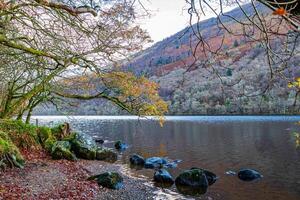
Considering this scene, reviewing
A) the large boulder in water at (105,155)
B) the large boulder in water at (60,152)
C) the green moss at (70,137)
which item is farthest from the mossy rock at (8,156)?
the large boulder in water at (105,155)

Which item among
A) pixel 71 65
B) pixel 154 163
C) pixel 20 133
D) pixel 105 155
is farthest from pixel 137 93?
pixel 105 155

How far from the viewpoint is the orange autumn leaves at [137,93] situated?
63.9 feet

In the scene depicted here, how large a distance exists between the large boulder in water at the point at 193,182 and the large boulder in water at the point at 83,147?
8.48 metres

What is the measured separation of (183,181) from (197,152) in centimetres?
1441

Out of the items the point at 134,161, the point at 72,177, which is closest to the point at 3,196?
the point at 72,177

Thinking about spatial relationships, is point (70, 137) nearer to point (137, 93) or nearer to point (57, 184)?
point (137, 93)

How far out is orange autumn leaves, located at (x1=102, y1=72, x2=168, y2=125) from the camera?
19469 millimetres

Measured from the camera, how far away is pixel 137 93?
2008 centimetres

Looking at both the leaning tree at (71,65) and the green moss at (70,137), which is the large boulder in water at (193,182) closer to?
the leaning tree at (71,65)

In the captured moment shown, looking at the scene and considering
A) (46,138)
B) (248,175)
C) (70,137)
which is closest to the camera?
(248,175)

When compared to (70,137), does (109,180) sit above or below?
below

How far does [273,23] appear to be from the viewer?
327 cm

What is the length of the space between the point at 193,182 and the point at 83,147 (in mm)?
9928

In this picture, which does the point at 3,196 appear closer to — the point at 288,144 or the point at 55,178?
the point at 55,178
